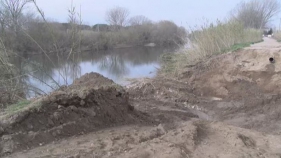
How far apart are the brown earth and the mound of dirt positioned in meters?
0.02

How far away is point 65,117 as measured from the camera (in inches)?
210

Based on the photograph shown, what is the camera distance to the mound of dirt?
473 centimetres

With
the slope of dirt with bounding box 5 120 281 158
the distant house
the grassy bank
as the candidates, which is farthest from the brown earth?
the distant house

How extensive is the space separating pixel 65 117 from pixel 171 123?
2.27 meters

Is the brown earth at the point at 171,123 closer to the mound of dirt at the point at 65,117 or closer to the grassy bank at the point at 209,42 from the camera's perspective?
the mound of dirt at the point at 65,117

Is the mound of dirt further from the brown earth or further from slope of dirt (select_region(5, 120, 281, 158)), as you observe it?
slope of dirt (select_region(5, 120, 281, 158))

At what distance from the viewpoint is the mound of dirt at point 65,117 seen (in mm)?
4727

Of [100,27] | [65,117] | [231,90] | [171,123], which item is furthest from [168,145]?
[100,27]

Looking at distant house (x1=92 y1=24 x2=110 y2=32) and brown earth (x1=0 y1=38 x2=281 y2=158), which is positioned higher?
distant house (x1=92 y1=24 x2=110 y2=32)

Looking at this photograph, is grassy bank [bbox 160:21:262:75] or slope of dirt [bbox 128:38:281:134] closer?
slope of dirt [bbox 128:38:281:134]

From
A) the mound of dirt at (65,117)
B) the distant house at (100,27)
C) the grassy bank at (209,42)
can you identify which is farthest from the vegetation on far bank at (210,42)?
the distant house at (100,27)

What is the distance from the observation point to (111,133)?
534cm

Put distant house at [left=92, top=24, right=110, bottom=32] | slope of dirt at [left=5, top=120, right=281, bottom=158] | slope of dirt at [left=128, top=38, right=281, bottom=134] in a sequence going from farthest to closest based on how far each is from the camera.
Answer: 1. distant house at [left=92, top=24, right=110, bottom=32]
2. slope of dirt at [left=128, top=38, right=281, bottom=134]
3. slope of dirt at [left=5, top=120, right=281, bottom=158]

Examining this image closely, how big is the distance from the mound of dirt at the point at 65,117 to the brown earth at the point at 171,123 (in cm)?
2
